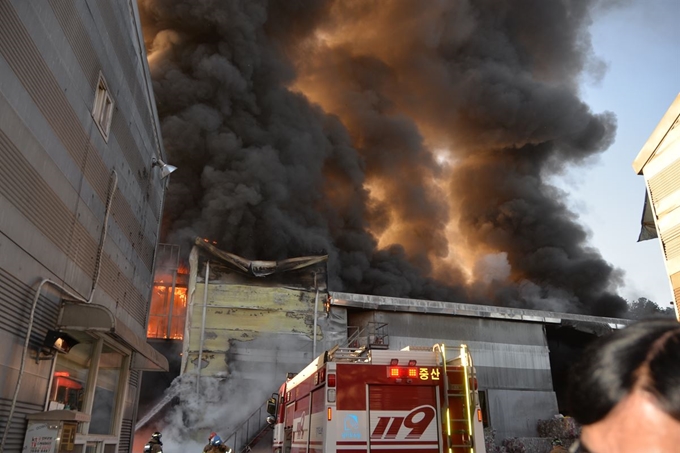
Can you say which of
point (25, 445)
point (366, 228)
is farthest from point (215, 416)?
point (366, 228)

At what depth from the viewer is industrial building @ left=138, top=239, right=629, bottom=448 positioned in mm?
18469

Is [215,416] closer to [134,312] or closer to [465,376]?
[134,312]

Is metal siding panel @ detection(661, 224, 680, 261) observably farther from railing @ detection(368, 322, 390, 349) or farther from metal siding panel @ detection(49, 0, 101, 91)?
metal siding panel @ detection(49, 0, 101, 91)

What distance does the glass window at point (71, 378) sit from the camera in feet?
22.5

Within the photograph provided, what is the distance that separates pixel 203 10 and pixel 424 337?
2763 cm

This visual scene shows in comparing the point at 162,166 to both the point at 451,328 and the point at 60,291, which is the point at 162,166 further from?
the point at 451,328

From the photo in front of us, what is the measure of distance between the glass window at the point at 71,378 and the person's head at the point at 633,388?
291 inches

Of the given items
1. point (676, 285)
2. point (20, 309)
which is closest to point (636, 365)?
point (20, 309)

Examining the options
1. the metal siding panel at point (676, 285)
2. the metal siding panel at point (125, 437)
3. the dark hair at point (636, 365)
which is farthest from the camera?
the metal siding panel at point (676, 285)

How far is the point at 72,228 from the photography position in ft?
23.3

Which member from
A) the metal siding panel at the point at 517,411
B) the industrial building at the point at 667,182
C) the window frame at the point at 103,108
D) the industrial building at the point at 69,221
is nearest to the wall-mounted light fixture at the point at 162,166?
the industrial building at the point at 69,221

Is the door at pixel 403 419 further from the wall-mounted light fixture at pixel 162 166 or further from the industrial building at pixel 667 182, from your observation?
the wall-mounted light fixture at pixel 162 166

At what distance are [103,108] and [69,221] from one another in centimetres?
221

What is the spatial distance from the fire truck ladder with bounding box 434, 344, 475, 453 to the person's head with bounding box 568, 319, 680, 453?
19.5 feet
